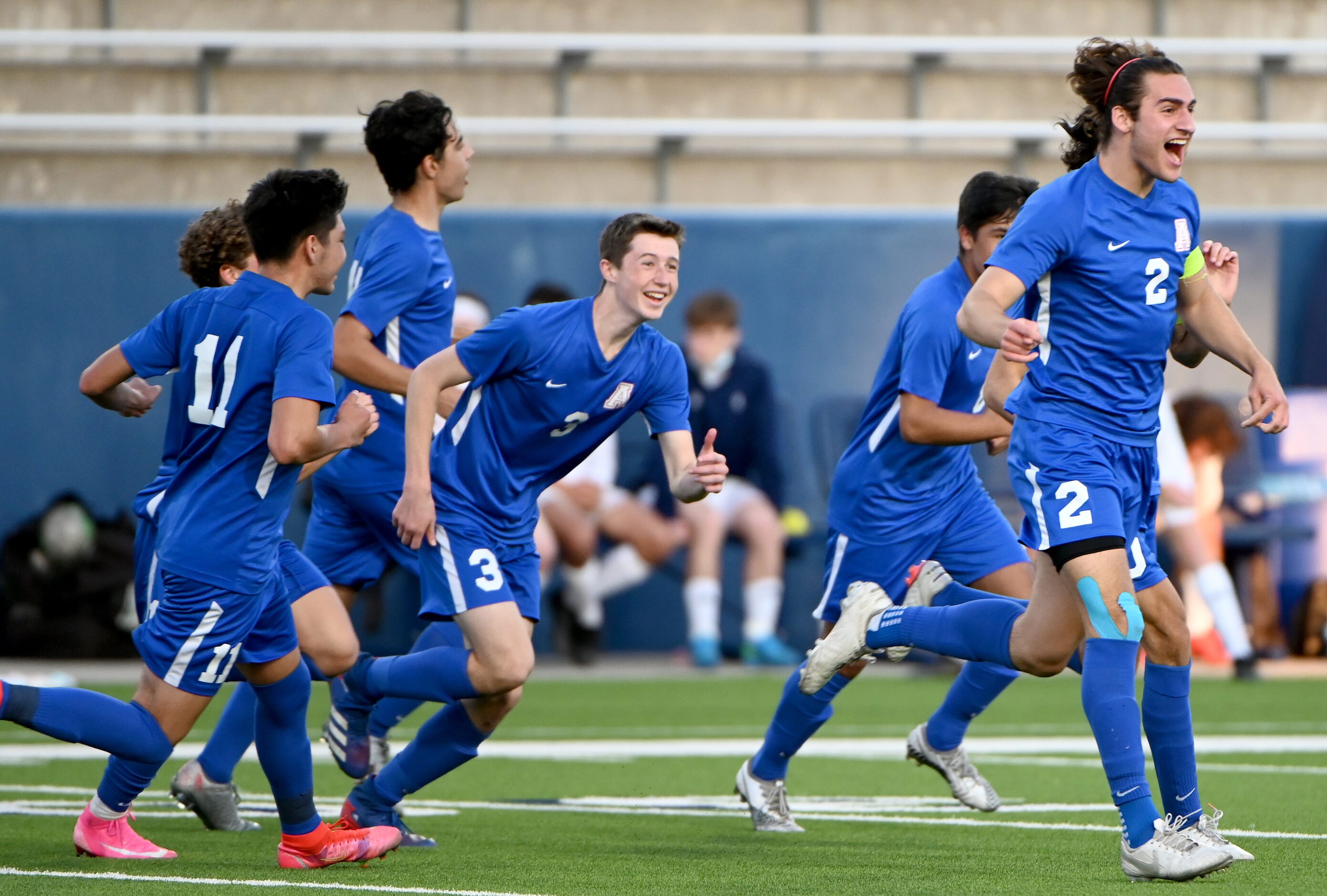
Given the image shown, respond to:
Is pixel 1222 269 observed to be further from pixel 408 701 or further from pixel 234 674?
pixel 234 674

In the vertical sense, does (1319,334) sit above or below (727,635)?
above

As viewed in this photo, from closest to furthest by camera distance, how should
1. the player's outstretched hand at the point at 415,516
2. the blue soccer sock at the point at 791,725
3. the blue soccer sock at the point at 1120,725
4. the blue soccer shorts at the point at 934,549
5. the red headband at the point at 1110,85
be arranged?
the blue soccer sock at the point at 1120,725 → the red headband at the point at 1110,85 → the player's outstretched hand at the point at 415,516 → the blue soccer sock at the point at 791,725 → the blue soccer shorts at the point at 934,549

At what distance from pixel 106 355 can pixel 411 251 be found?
1275 mm

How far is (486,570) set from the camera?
5324 millimetres

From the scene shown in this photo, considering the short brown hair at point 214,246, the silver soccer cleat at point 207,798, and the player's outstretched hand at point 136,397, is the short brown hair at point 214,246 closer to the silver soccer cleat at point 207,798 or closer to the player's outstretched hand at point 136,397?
the player's outstretched hand at point 136,397

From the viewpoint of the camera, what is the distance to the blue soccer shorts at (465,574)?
5293 millimetres

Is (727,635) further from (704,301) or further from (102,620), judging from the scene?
(102,620)

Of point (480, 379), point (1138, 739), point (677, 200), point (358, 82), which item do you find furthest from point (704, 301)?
point (1138, 739)

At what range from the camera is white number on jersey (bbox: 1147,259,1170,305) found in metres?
4.83

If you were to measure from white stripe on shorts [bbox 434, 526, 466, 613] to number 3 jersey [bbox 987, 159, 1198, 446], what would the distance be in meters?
Answer: 1.60

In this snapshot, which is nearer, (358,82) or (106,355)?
(106,355)

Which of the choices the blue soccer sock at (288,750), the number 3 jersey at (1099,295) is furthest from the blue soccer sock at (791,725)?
the blue soccer sock at (288,750)

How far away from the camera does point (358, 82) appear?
14.7 meters

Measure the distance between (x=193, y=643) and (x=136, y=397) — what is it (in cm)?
89
